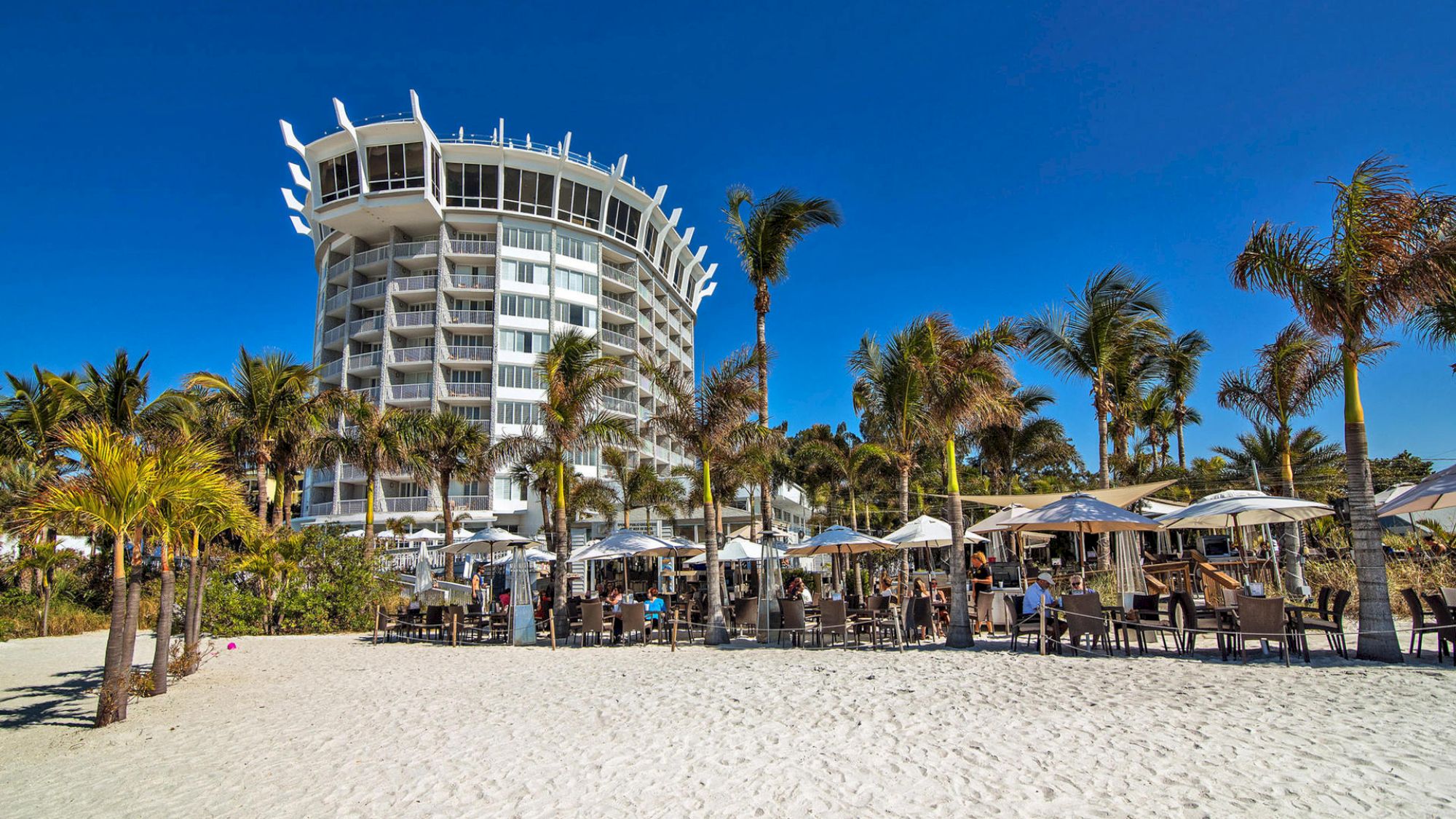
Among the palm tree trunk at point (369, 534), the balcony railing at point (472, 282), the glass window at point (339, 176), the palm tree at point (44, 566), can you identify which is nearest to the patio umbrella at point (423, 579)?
the palm tree trunk at point (369, 534)

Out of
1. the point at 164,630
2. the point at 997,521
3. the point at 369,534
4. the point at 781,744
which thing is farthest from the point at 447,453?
the point at 781,744

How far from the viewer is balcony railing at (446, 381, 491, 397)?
4491 cm

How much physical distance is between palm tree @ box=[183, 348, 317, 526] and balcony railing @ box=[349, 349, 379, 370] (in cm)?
2365

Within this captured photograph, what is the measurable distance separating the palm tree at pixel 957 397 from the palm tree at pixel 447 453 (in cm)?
1807

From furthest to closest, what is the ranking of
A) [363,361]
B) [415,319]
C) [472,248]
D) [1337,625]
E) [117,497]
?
1. [472,248]
2. [363,361]
3. [415,319]
4. [1337,625]
5. [117,497]

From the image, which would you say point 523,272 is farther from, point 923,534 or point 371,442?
point 923,534

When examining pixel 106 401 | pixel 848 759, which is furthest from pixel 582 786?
pixel 106 401

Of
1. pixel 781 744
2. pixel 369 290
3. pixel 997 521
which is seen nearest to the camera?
pixel 781 744

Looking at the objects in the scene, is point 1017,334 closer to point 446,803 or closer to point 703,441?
point 703,441

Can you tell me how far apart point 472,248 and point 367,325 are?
776 cm

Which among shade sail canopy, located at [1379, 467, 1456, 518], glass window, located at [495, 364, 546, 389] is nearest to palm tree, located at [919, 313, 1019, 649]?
shade sail canopy, located at [1379, 467, 1456, 518]

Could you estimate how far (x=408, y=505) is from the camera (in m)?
42.2

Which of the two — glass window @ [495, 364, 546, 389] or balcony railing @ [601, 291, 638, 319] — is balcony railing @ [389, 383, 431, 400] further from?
balcony railing @ [601, 291, 638, 319]

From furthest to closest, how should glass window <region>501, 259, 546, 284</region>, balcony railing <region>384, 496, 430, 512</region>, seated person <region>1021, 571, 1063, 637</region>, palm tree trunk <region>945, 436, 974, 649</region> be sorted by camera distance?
1. glass window <region>501, 259, 546, 284</region>
2. balcony railing <region>384, 496, 430, 512</region>
3. palm tree trunk <region>945, 436, 974, 649</region>
4. seated person <region>1021, 571, 1063, 637</region>
